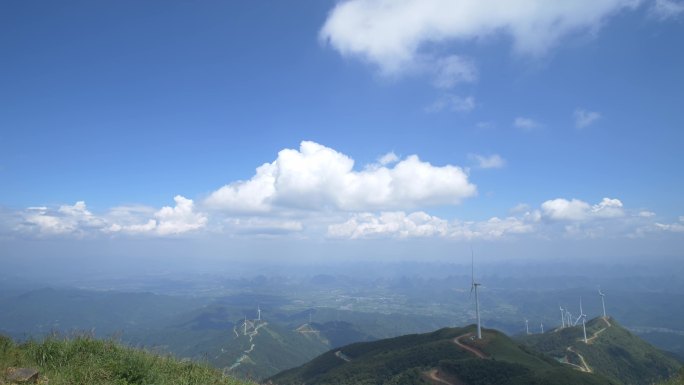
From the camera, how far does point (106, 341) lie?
17297 mm

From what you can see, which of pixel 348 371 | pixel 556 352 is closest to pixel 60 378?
pixel 348 371

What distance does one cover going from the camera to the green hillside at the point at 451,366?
77.9 metres

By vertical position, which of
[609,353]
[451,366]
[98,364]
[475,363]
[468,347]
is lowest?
[609,353]

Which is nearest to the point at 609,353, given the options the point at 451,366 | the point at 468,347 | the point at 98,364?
the point at 468,347

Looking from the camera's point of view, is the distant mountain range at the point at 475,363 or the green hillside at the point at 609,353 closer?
the distant mountain range at the point at 475,363

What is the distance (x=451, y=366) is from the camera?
286 ft

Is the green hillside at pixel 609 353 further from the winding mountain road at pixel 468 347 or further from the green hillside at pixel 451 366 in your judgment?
the green hillside at pixel 451 366

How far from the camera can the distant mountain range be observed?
8000 centimetres

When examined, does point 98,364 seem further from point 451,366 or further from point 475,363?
point 475,363

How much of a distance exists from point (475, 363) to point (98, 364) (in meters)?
85.8

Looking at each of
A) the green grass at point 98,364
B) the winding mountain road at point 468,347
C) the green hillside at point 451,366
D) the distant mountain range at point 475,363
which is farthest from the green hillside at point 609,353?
the green grass at point 98,364

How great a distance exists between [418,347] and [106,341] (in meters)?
102

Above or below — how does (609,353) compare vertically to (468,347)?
below

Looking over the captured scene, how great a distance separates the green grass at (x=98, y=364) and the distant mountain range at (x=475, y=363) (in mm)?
21371
